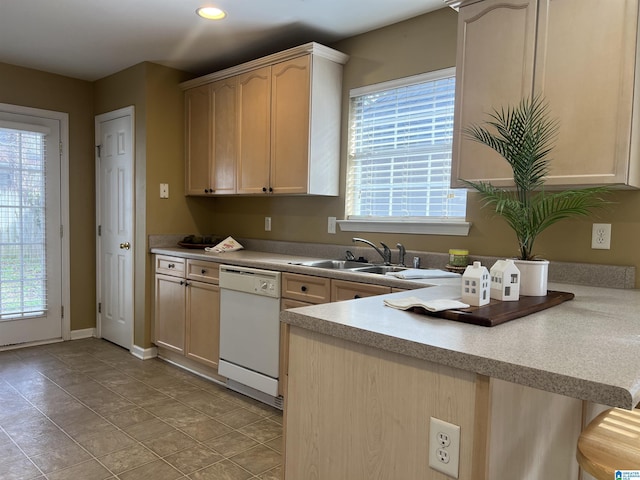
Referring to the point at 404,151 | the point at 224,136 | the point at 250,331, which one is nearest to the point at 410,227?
the point at 404,151

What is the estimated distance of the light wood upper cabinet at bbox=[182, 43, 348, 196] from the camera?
3119 mm

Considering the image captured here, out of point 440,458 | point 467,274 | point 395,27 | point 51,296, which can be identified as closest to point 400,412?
point 440,458

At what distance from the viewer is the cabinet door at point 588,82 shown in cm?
187

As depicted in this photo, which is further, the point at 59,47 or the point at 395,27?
the point at 59,47

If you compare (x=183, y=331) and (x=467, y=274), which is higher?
(x=467, y=274)

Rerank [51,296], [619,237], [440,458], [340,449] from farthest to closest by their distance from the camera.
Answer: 1. [51,296]
2. [619,237]
3. [340,449]
4. [440,458]

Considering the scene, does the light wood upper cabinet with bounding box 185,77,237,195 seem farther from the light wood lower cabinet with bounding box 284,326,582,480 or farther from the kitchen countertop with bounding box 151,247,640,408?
the light wood lower cabinet with bounding box 284,326,582,480

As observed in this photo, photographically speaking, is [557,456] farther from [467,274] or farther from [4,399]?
[4,399]

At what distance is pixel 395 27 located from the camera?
3.02 m

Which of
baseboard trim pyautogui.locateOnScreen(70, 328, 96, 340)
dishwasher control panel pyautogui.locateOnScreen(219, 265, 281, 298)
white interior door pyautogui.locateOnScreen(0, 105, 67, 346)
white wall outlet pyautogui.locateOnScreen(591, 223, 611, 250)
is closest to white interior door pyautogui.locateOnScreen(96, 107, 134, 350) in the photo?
baseboard trim pyautogui.locateOnScreen(70, 328, 96, 340)

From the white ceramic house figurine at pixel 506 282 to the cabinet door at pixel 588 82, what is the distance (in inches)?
28.0

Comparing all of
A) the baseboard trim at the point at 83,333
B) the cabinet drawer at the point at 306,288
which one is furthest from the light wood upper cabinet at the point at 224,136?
the baseboard trim at the point at 83,333

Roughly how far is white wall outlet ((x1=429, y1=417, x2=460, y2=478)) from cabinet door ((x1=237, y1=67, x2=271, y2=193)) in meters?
2.57

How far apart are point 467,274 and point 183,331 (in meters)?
2.64
